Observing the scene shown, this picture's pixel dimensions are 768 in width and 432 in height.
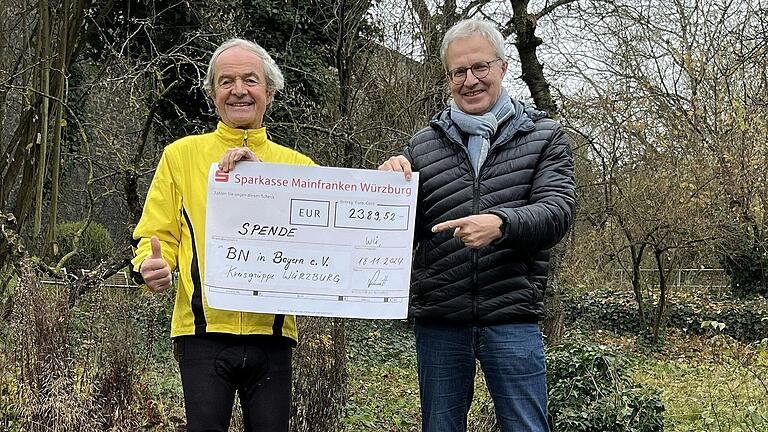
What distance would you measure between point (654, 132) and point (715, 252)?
10.2 ft

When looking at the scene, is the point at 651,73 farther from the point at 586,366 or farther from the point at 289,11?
the point at 586,366

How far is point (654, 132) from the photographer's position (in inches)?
518

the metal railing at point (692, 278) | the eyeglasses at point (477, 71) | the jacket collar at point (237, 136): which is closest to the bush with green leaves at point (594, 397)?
the eyeglasses at point (477, 71)

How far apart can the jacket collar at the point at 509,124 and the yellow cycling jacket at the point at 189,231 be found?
2.13ft

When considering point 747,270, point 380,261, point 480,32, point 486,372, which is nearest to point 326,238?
point 380,261

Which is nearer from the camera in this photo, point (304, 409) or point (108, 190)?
point (304, 409)

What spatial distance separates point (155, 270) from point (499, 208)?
106 centimetres

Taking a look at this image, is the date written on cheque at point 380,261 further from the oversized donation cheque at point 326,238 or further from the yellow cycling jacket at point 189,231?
the yellow cycling jacket at point 189,231

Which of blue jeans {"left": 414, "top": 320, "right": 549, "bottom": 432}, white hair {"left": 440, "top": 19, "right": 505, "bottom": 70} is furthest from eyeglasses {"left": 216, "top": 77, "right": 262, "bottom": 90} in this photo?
blue jeans {"left": 414, "top": 320, "right": 549, "bottom": 432}

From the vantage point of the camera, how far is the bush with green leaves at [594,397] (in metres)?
4.59

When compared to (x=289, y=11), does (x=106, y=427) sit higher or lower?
lower

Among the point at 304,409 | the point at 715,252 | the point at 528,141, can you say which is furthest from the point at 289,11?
the point at 715,252

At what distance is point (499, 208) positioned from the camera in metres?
2.45

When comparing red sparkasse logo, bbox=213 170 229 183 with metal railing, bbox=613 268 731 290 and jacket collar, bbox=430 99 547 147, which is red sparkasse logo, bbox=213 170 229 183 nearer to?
jacket collar, bbox=430 99 547 147
